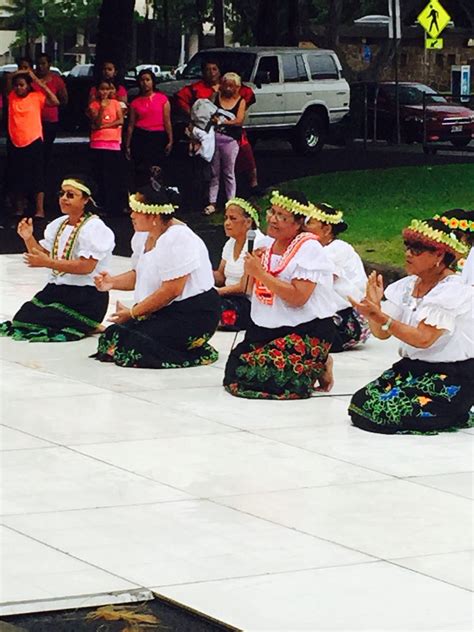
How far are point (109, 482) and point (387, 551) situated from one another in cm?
173

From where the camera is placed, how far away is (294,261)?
34.7 feet

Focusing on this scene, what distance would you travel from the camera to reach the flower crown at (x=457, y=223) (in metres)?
9.63

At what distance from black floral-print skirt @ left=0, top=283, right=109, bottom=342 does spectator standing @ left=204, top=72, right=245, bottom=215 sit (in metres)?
8.65

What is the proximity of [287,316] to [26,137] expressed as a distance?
10232 mm

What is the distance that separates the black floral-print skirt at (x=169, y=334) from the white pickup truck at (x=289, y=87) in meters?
21.3

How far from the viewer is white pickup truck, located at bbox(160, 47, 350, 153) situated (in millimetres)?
33625

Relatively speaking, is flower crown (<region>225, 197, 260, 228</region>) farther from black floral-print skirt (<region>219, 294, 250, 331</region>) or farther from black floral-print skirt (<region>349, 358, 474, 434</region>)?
black floral-print skirt (<region>349, 358, 474, 434</region>)

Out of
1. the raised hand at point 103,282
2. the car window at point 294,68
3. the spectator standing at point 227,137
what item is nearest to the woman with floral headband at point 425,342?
the raised hand at point 103,282

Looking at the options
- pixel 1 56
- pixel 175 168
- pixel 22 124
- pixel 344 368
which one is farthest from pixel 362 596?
pixel 1 56

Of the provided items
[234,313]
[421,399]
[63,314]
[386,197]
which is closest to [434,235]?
[421,399]

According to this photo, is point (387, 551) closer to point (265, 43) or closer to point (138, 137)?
point (138, 137)

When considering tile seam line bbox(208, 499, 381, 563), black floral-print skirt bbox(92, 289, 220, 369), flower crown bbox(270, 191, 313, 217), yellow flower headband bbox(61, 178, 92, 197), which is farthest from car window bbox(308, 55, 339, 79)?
tile seam line bbox(208, 499, 381, 563)

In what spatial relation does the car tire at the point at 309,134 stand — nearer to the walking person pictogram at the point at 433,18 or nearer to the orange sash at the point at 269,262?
the walking person pictogram at the point at 433,18

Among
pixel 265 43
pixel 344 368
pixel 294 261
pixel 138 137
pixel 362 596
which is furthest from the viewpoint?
pixel 265 43
